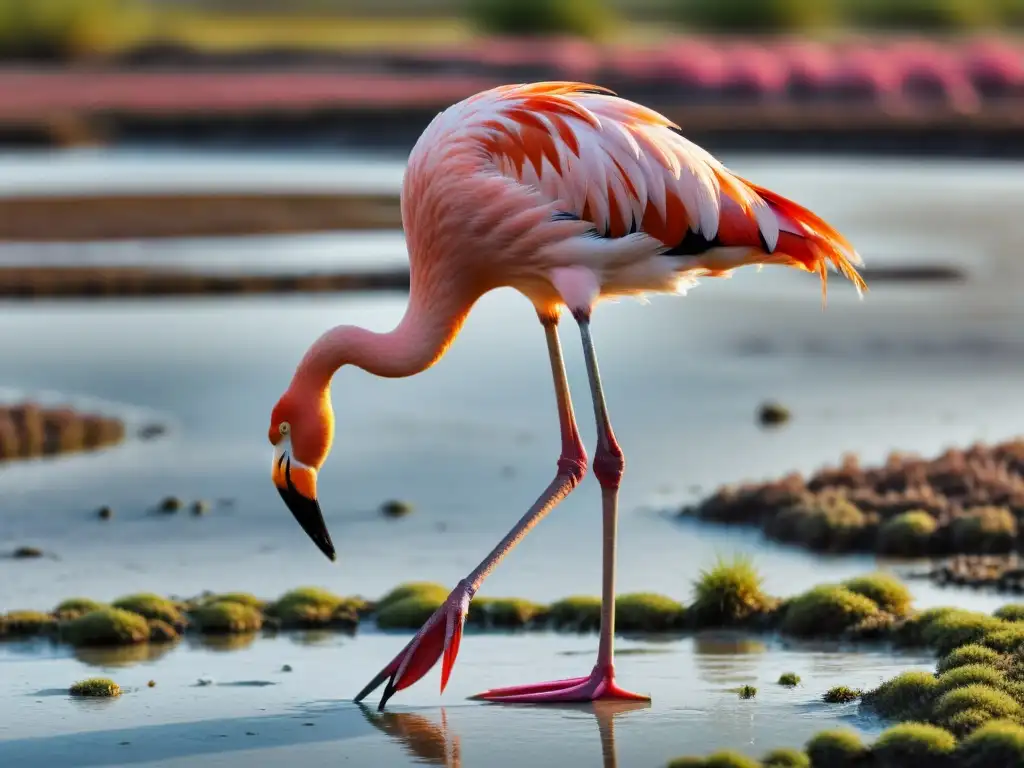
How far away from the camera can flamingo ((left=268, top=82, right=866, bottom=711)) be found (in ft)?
21.9

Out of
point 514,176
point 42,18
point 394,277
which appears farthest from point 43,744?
point 42,18

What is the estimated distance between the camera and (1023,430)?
1152cm

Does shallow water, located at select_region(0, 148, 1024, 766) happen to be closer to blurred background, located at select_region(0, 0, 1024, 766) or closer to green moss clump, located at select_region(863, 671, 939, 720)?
blurred background, located at select_region(0, 0, 1024, 766)

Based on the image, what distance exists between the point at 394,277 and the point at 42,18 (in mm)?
29939

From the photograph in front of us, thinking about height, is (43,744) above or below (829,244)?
Answer: below

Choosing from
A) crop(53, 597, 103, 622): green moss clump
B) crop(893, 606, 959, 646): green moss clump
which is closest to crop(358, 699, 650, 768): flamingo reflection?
crop(893, 606, 959, 646): green moss clump

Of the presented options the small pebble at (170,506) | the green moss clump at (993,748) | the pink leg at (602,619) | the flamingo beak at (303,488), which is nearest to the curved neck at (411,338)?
the flamingo beak at (303,488)

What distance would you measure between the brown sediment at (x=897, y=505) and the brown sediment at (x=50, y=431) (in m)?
3.66

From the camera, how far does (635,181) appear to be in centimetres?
681

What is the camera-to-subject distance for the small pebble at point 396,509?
9.70 metres

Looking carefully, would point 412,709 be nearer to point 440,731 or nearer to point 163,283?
point 440,731

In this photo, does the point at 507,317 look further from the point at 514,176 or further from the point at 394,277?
the point at 514,176

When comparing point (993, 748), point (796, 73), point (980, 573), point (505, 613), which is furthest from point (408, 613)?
point (796, 73)

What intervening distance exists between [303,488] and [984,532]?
3.44 metres
